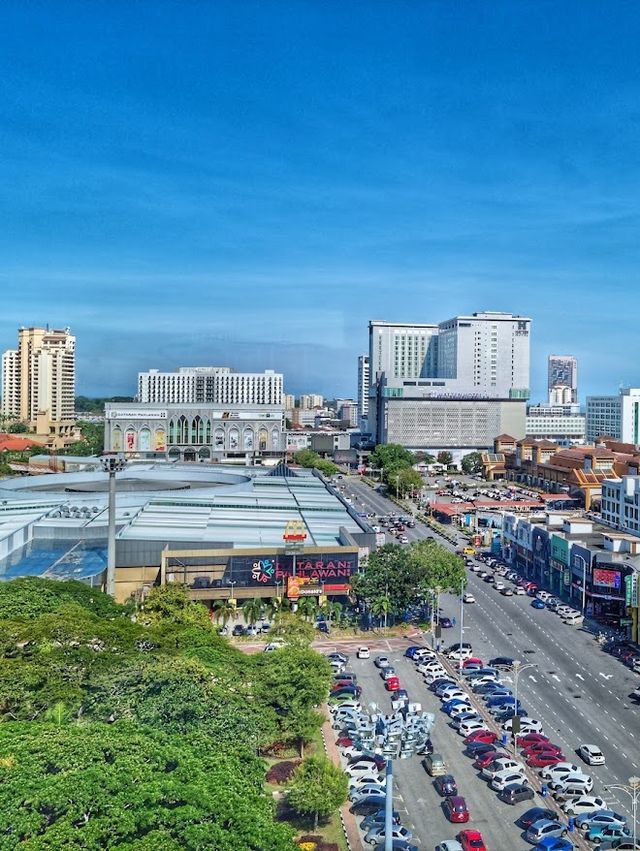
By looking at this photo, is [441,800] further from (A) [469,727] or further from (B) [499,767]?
(A) [469,727]

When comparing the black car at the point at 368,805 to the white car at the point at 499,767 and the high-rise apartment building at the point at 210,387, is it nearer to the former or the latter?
the white car at the point at 499,767

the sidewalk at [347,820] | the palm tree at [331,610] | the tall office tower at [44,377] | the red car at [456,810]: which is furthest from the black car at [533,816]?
the tall office tower at [44,377]

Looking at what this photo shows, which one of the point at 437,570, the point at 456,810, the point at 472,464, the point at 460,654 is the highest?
the point at 472,464

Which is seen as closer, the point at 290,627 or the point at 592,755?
the point at 592,755

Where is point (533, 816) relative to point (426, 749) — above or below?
above

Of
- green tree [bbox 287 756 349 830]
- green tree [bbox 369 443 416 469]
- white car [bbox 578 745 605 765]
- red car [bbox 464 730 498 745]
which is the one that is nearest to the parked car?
white car [bbox 578 745 605 765]

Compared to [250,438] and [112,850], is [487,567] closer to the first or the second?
[112,850]

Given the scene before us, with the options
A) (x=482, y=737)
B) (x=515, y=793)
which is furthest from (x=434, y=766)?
(x=482, y=737)

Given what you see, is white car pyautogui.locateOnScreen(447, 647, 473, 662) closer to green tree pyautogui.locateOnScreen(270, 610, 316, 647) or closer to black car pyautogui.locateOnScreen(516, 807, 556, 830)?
green tree pyautogui.locateOnScreen(270, 610, 316, 647)
